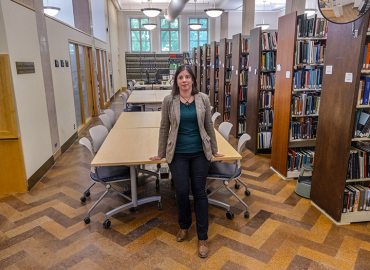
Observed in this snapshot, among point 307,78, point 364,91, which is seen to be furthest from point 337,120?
point 307,78

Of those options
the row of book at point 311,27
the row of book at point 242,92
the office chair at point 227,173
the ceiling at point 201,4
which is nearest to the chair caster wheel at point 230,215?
the office chair at point 227,173

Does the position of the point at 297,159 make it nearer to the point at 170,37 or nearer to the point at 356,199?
the point at 356,199

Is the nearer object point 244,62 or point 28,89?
point 28,89

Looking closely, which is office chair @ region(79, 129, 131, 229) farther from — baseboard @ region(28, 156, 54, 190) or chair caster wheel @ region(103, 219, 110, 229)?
baseboard @ region(28, 156, 54, 190)

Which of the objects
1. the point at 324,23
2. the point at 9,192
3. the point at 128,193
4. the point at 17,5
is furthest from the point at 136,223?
the point at 324,23

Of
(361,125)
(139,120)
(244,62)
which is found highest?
(244,62)

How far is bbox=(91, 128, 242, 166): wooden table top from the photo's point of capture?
2.61m

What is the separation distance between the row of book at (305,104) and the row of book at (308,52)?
1.57 feet

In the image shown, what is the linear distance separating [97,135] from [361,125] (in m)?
2.88

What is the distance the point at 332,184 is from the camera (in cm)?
290

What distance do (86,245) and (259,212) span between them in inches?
73.0

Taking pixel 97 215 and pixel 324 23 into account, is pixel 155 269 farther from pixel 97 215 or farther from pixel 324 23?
pixel 324 23

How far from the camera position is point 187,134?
229 cm

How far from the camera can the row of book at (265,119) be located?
5.20 meters
